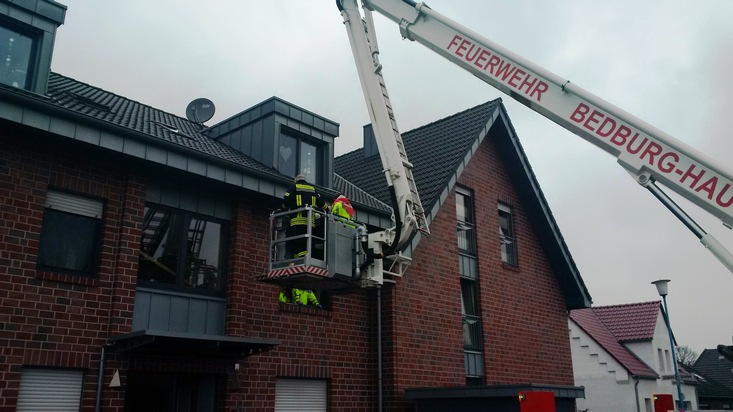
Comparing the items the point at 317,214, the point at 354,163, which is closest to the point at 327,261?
the point at 317,214

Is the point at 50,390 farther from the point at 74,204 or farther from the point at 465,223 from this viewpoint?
the point at 465,223

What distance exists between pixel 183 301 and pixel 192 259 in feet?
2.77

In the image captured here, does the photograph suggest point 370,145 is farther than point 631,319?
No

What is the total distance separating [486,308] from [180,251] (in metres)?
8.84

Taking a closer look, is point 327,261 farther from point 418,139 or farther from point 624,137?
point 418,139

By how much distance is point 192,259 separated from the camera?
12867 mm

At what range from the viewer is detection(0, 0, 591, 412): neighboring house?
34.9ft

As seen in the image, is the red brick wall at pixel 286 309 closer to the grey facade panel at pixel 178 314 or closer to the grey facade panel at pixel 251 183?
the grey facade panel at pixel 251 183

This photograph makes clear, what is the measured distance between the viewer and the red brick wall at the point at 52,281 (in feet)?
33.6

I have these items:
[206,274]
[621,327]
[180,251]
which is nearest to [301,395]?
[206,274]

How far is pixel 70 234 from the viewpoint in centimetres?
1130

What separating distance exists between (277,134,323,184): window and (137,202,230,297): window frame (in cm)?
Answer: 257

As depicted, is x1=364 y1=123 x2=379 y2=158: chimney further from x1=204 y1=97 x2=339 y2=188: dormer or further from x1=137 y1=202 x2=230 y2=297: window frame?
x1=137 y1=202 x2=230 y2=297: window frame

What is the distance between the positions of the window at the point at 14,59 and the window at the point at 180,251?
3.00 meters
